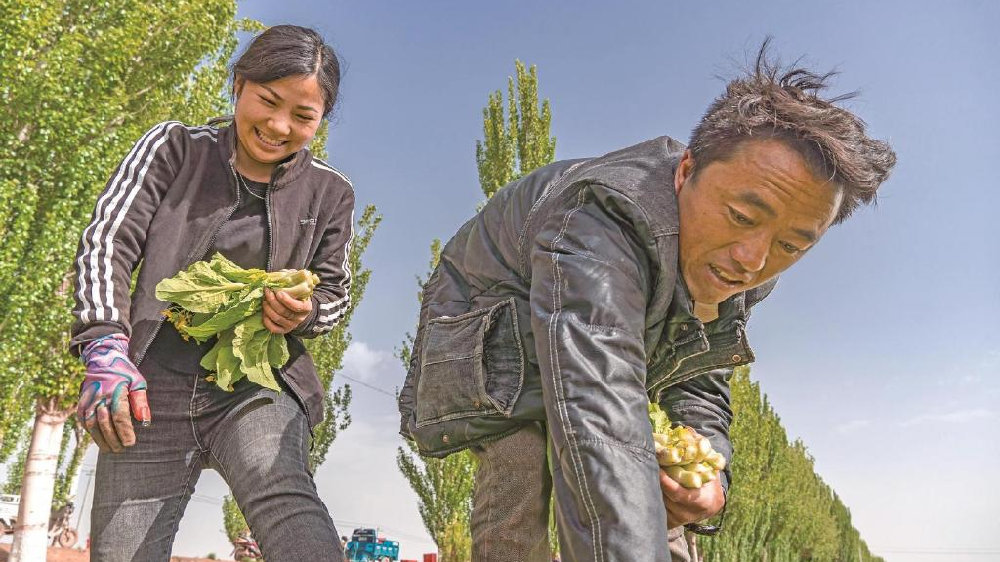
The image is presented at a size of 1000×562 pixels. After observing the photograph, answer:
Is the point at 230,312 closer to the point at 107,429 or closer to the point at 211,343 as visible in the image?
the point at 211,343

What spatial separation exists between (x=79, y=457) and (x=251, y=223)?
24.0 metres

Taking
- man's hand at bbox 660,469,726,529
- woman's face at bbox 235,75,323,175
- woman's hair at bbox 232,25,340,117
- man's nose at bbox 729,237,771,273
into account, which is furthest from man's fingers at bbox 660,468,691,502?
woman's hair at bbox 232,25,340,117

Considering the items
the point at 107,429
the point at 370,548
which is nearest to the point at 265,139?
the point at 107,429

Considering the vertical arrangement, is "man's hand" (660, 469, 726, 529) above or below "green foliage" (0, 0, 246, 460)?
below

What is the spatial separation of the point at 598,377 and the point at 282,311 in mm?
1248

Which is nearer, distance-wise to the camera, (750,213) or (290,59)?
(750,213)

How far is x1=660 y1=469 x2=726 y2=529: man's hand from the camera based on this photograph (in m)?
2.07

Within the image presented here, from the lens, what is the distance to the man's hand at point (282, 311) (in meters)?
2.52

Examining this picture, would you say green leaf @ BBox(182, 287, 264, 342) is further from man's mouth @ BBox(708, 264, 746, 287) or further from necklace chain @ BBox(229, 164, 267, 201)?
man's mouth @ BBox(708, 264, 746, 287)

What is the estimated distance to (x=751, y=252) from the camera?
1.90 metres

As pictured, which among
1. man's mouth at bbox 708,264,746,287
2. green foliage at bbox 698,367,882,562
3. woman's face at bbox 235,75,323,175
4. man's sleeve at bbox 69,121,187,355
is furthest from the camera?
green foliage at bbox 698,367,882,562

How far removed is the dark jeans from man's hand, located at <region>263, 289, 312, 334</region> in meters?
0.20

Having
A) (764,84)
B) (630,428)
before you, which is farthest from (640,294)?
(764,84)

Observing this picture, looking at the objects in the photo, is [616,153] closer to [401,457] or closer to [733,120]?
[733,120]
